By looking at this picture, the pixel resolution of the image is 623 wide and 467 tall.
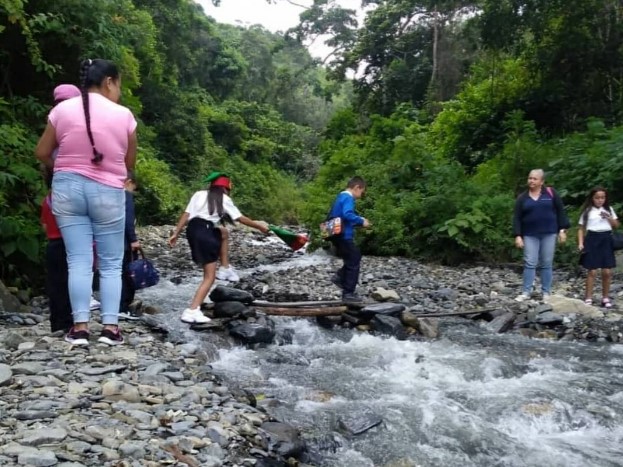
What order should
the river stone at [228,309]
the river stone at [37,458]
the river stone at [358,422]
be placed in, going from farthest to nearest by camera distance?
the river stone at [228,309] → the river stone at [358,422] → the river stone at [37,458]

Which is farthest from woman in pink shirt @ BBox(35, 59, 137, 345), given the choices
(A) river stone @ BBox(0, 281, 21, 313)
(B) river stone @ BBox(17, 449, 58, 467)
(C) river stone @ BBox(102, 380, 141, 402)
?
(A) river stone @ BBox(0, 281, 21, 313)

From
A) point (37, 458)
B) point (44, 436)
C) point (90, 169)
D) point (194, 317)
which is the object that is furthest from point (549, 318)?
point (37, 458)

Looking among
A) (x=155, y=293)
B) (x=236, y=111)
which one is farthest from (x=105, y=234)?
(x=236, y=111)

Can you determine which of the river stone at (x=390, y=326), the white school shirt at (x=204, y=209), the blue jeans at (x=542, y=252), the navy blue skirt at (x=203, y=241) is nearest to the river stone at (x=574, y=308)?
the blue jeans at (x=542, y=252)

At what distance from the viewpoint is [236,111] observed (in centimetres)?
3647

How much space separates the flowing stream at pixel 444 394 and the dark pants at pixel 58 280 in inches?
61.3

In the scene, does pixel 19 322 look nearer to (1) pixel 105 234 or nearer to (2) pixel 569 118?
(1) pixel 105 234

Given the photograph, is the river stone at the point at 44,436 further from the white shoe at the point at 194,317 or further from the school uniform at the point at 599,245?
the school uniform at the point at 599,245

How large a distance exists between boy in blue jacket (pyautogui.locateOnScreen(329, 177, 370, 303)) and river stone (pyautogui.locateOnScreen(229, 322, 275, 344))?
1.58 m

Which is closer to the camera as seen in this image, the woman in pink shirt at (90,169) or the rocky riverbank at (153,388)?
the rocky riverbank at (153,388)

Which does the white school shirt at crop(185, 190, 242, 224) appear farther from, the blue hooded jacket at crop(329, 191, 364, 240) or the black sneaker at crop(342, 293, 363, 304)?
the black sneaker at crop(342, 293, 363, 304)

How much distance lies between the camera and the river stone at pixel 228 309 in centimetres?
724

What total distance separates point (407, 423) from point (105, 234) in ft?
9.36

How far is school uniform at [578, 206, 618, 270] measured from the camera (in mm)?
8641
